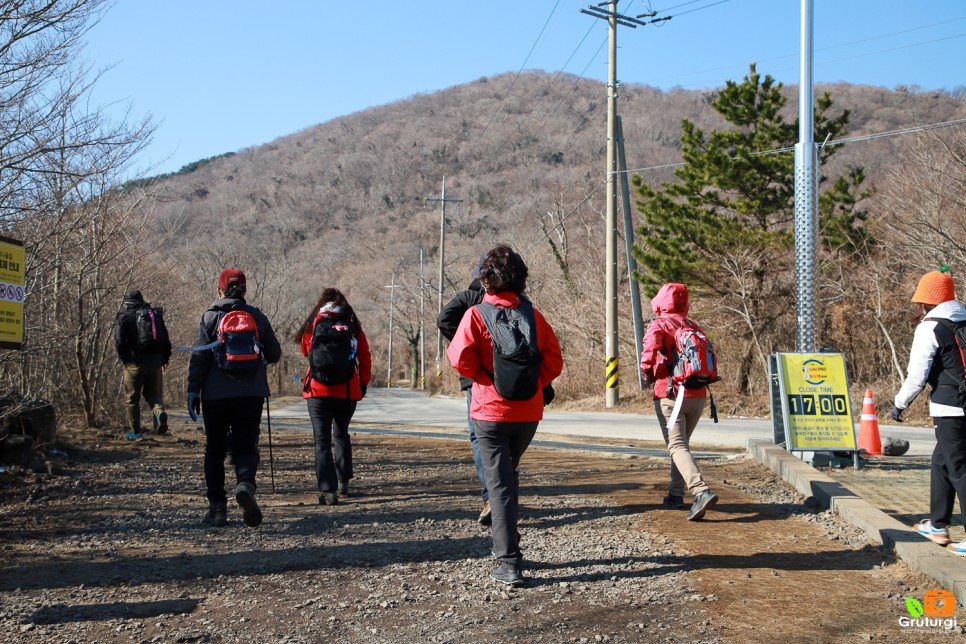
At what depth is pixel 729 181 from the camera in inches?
961

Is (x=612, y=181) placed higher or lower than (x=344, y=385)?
higher

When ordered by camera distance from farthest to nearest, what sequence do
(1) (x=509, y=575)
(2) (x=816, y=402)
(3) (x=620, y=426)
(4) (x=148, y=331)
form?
(3) (x=620, y=426) → (4) (x=148, y=331) → (2) (x=816, y=402) → (1) (x=509, y=575)

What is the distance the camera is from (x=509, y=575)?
480 centimetres

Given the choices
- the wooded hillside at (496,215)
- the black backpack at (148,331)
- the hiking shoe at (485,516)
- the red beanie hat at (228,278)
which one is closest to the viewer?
the hiking shoe at (485,516)

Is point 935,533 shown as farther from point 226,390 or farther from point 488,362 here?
point 226,390

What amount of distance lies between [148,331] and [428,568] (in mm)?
7431

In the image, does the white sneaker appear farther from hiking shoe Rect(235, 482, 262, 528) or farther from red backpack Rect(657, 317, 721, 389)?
hiking shoe Rect(235, 482, 262, 528)

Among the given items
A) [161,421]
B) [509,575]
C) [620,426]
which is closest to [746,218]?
[620,426]

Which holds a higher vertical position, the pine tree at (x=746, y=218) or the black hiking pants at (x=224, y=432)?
the pine tree at (x=746, y=218)

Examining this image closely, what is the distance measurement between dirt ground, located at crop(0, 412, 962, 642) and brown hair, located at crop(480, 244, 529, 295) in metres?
1.66

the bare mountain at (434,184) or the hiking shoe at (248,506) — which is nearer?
the hiking shoe at (248,506)

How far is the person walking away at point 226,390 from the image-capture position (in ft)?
21.0

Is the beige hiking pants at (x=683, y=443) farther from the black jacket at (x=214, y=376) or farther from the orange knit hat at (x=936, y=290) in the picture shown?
the black jacket at (x=214, y=376)

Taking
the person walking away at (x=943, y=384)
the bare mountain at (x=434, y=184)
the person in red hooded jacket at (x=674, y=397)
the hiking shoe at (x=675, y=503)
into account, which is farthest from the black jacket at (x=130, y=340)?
the bare mountain at (x=434, y=184)
